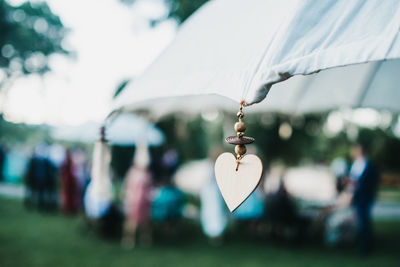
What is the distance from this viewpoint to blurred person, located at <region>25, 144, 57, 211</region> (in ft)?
34.7

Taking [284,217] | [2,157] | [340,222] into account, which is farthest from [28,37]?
[340,222]

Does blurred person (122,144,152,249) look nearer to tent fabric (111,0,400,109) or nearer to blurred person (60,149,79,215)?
blurred person (60,149,79,215)

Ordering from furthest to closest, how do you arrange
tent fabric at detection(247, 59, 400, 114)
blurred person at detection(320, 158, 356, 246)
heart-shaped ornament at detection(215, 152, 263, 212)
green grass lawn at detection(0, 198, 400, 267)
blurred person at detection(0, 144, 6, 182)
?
1. blurred person at detection(0, 144, 6, 182)
2. blurred person at detection(320, 158, 356, 246)
3. green grass lawn at detection(0, 198, 400, 267)
4. tent fabric at detection(247, 59, 400, 114)
5. heart-shaped ornament at detection(215, 152, 263, 212)

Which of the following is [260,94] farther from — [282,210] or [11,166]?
[11,166]

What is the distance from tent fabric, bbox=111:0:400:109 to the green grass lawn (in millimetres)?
4801

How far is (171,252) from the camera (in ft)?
20.6

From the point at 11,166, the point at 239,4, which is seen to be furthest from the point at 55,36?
the point at 239,4

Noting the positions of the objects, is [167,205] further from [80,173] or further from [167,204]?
[80,173]

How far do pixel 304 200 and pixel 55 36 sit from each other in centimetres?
2228

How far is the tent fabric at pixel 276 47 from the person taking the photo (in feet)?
3.20

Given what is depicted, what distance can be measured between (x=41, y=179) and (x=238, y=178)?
1091 centimetres

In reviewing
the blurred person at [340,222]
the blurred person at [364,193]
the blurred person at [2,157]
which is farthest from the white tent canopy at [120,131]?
the blurred person at [2,157]

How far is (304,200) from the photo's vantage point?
13570 millimetres

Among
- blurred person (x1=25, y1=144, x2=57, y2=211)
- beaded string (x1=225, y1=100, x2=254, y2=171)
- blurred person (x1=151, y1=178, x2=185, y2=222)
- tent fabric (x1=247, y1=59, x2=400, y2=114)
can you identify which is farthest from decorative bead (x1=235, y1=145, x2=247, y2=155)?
blurred person (x1=25, y1=144, x2=57, y2=211)
